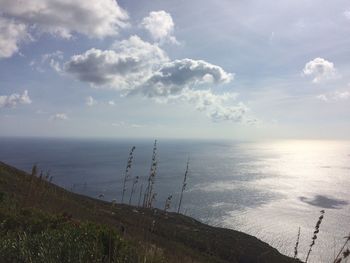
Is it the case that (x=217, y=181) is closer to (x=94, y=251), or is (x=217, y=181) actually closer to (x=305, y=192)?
(x=305, y=192)

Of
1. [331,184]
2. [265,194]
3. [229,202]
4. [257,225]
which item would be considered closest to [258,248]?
[257,225]

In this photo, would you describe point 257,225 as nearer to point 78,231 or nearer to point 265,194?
point 265,194

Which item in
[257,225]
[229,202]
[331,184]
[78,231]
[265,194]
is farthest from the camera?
[331,184]

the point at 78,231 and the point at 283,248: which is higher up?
the point at 78,231

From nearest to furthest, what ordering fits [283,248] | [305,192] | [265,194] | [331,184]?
[283,248]
[265,194]
[305,192]
[331,184]

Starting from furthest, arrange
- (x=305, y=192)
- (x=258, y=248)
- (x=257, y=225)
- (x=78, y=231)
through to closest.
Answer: (x=305, y=192)
(x=257, y=225)
(x=258, y=248)
(x=78, y=231)

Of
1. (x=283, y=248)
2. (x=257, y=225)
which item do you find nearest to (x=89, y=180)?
(x=257, y=225)

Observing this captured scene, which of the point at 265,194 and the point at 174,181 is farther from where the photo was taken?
the point at 174,181

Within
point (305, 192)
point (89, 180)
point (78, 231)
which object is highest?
point (78, 231)

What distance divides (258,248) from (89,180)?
375 ft

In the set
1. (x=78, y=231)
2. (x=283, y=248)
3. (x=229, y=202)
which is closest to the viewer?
(x=78, y=231)

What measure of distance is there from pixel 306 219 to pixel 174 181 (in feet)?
229

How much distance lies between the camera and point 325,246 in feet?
260

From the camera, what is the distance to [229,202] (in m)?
126
